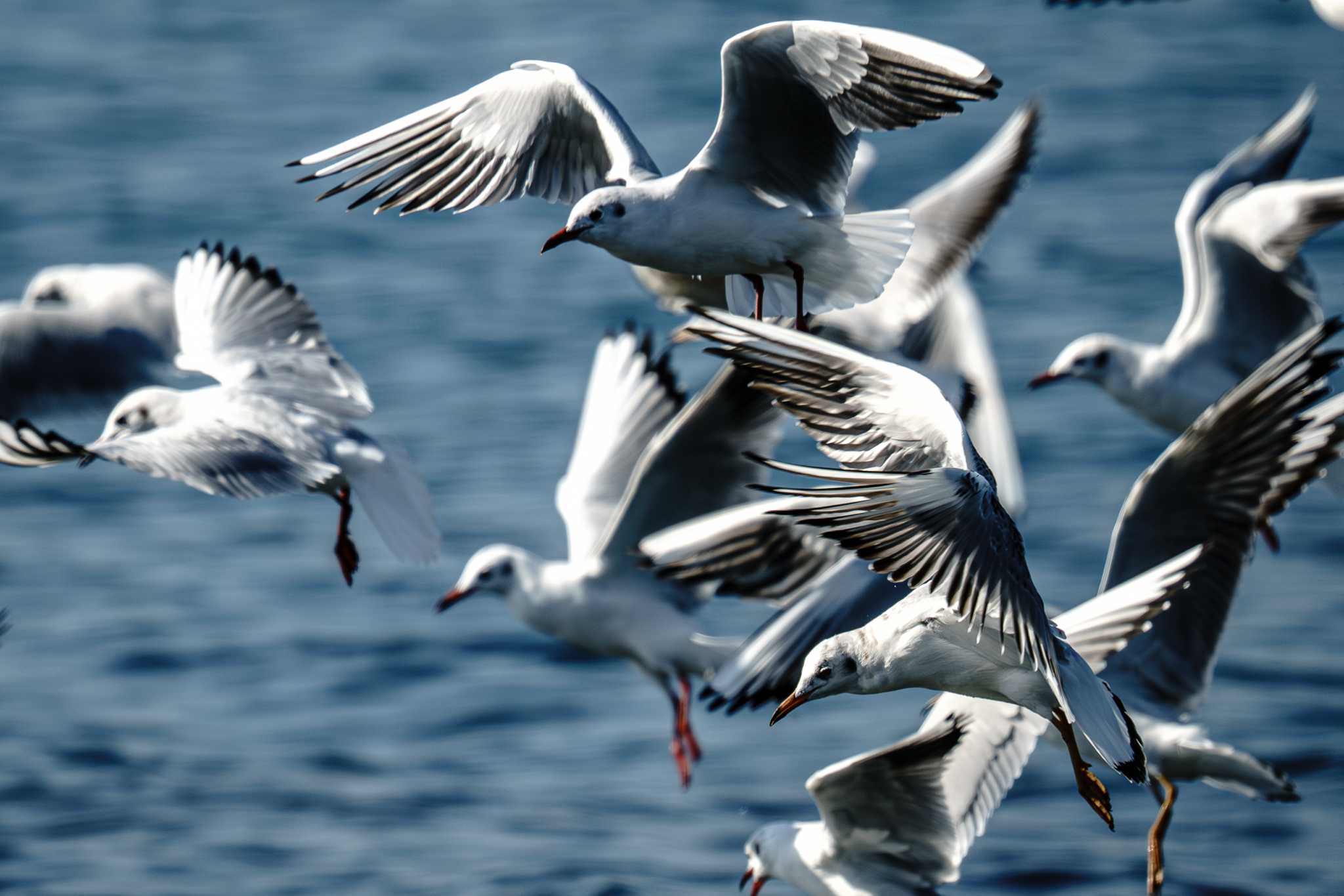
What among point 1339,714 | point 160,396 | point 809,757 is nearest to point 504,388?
point 809,757

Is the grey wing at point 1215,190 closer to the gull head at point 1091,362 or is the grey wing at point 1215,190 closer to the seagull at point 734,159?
the gull head at point 1091,362

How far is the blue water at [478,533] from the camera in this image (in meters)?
9.06

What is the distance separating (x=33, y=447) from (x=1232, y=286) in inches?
176

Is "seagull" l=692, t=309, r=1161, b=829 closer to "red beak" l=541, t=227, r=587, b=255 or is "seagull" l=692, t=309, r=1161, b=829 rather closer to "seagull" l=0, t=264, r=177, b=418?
"red beak" l=541, t=227, r=587, b=255

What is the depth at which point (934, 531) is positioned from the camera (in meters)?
4.03

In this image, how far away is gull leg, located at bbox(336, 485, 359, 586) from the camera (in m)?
6.35

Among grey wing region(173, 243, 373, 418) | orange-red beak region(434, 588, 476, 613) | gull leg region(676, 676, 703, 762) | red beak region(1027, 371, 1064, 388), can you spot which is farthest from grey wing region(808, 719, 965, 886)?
red beak region(1027, 371, 1064, 388)

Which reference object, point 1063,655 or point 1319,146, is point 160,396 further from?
point 1319,146

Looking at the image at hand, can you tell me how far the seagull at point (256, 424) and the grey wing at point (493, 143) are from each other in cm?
91

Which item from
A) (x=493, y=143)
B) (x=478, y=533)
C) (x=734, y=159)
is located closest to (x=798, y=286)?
(x=734, y=159)

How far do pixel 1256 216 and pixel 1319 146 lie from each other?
328 inches

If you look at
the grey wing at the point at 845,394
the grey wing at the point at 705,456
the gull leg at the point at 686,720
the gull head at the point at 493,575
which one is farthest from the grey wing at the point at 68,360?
the grey wing at the point at 845,394

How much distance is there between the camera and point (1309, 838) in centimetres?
877

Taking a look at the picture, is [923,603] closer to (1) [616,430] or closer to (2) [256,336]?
(2) [256,336]
